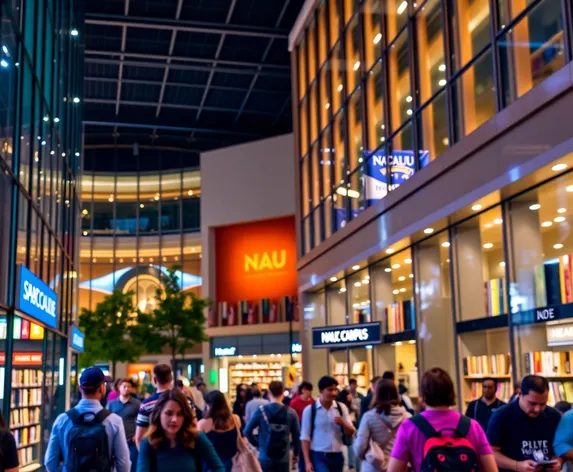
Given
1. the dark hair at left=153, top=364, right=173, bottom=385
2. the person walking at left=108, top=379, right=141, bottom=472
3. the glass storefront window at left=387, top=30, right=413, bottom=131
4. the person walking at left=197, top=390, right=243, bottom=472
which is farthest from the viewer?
the glass storefront window at left=387, top=30, right=413, bottom=131

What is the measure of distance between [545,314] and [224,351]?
25982mm

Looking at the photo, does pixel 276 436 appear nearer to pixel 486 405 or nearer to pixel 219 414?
pixel 219 414

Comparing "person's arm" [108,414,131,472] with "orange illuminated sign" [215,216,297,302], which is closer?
"person's arm" [108,414,131,472]

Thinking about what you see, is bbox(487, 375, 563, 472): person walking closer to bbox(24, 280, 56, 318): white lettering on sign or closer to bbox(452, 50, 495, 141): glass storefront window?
bbox(452, 50, 495, 141): glass storefront window

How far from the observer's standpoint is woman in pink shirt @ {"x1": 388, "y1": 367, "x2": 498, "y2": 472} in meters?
4.47

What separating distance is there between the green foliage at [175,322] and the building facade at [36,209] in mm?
12510

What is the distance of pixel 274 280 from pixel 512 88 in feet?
84.3

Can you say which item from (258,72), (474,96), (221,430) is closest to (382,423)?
(221,430)

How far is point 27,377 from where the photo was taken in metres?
14.9

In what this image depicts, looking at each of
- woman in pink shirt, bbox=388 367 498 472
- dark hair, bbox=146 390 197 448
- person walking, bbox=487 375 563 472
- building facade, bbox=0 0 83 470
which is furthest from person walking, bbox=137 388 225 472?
building facade, bbox=0 0 83 470

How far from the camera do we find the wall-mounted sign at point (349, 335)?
13.2 m

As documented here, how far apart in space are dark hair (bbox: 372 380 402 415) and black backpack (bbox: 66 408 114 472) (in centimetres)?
240

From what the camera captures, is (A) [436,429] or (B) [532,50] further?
(B) [532,50]

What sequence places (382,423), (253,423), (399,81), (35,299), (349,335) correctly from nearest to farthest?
(382,423), (253,423), (35,299), (349,335), (399,81)
